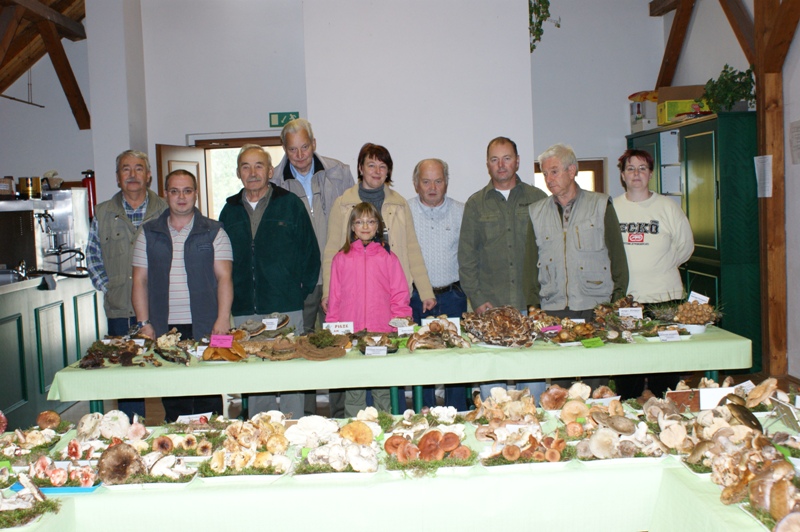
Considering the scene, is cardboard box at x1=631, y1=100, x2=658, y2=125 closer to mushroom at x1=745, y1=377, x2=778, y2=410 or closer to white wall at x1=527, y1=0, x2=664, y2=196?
white wall at x1=527, y1=0, x2=664, y2=196

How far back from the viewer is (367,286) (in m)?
3.63

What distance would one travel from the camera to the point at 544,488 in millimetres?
1942

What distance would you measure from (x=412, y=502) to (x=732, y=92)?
15.1 feet

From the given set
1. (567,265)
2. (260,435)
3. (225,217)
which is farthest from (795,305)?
(260,435)

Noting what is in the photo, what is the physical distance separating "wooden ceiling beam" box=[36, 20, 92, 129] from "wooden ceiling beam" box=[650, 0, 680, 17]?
20.8 feet

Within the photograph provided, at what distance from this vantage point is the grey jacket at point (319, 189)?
4.16 meters

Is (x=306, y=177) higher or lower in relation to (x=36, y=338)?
higher

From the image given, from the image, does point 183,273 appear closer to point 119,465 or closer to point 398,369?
point 398,369

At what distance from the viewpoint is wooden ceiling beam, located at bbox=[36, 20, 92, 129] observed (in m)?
8.22

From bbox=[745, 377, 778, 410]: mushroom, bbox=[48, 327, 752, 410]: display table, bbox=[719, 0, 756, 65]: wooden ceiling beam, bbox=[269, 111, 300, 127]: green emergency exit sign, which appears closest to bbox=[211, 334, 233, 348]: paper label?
bbox=[48, 327, 752, 410]: display table

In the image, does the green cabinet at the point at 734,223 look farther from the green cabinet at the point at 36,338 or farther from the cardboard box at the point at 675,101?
the green cabinet at the point at 36,338

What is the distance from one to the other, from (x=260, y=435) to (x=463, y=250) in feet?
6.78

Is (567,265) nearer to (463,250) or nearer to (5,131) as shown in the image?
(463,250)

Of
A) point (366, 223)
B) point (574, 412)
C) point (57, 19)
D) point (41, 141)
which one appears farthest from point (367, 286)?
point (41, 141)
